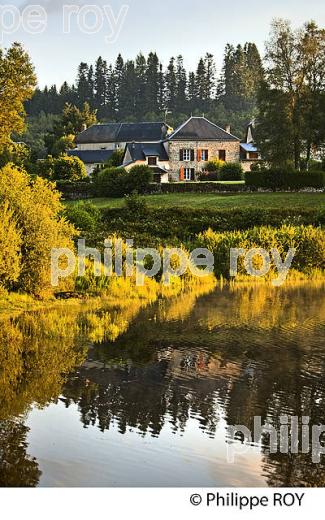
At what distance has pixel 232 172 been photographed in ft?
209

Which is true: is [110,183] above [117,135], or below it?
below

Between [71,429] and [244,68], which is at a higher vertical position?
[244,68]

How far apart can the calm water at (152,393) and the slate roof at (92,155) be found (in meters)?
62.3

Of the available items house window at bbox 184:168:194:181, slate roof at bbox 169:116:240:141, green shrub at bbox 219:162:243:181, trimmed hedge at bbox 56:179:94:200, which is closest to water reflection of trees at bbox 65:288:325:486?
trimmed hedge at bbox 56:179:94:200

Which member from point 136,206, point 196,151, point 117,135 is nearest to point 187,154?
point 196,151

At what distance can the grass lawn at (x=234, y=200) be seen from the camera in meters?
46.6

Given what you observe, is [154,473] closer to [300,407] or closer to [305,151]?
[300,407]

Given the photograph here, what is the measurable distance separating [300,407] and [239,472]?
2775mm

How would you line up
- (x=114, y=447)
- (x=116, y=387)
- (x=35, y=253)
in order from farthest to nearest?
1. (x=35, y=253)
2. (x=116, y=387)
3. (x=114, y=447)

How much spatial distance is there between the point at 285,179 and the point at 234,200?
18.8 feet

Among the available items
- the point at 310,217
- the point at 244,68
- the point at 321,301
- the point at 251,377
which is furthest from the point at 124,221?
the point at 244,68

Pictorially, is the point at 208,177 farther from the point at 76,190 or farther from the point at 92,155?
the point at 92,155

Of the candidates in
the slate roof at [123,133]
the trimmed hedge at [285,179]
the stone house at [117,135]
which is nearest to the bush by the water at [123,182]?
the trimmed hedge at [285,179]

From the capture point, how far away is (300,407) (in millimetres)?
12383
